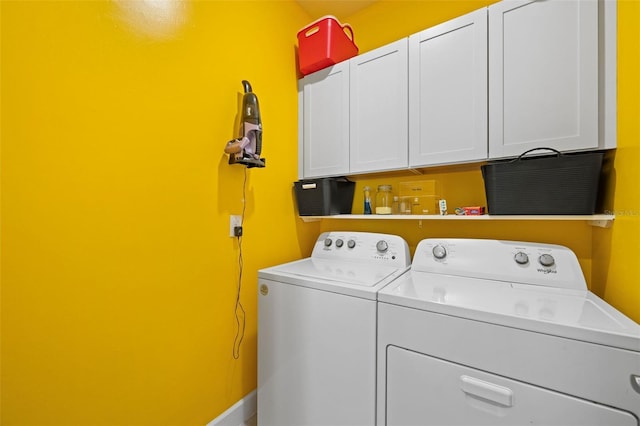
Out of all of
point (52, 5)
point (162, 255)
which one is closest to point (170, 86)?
point (52, 5)

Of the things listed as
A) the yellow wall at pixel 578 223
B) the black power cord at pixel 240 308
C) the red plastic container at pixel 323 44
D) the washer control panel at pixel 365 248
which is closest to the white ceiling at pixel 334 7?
the yellow wall at pixel 578 223

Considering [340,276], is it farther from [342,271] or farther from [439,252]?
[439,252]

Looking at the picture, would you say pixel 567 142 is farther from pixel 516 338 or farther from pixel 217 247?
pixel 217 247

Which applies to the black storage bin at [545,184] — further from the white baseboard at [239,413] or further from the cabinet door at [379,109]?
the white baseboard at [239,413]

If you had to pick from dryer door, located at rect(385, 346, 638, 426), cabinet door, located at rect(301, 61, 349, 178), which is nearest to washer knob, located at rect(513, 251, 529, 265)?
dryer door, located at rect(385, 346, 638, 426)

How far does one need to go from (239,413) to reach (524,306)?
5.06ft

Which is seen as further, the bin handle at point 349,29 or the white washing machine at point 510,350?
the bin handle at point 349,29

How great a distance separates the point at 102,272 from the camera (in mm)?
972

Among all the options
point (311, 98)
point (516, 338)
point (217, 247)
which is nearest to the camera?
point (516, 338)

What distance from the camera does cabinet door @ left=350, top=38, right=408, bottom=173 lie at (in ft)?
4.76

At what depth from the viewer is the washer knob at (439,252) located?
1330 mm

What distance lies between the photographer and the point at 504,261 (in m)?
1.19

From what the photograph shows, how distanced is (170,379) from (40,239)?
0.79 metres

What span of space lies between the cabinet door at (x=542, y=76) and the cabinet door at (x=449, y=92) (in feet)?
0.17
